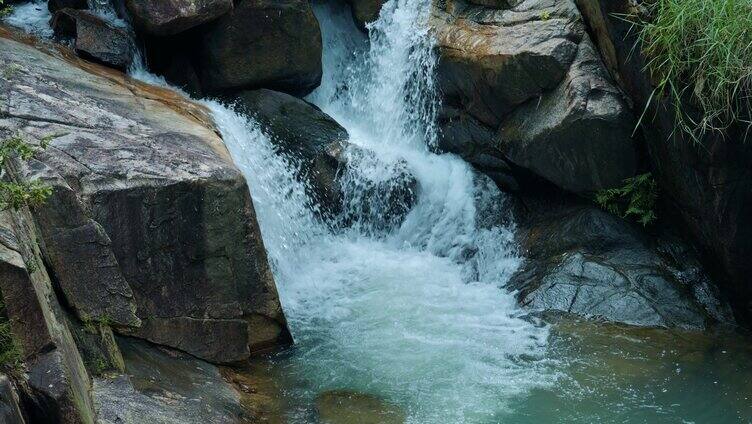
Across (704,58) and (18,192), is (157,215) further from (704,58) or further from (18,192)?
(704,58)

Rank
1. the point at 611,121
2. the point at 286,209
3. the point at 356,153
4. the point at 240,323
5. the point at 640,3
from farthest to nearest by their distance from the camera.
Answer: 1. the point at 356,153
2. the point at 286,209
3. the point at 611,121
4. the point at 640,3
5. the point at 240,323

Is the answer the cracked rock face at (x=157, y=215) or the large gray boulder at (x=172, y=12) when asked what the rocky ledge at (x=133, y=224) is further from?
the large gray boulder at (x=172, y=12)

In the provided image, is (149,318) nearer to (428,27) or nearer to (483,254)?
(483,254)

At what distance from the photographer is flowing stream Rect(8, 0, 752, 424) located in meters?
5.53

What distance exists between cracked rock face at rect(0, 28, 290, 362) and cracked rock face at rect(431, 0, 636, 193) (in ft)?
8.93

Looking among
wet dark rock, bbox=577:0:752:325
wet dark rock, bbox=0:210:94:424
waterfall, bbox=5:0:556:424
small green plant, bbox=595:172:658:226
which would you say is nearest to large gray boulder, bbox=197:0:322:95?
waterfall, bbox=5:0:556:424

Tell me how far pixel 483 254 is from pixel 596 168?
4.28ft

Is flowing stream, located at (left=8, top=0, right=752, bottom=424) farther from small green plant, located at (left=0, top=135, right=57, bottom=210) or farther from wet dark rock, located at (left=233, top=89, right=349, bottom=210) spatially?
small green plant, located at (left=0, top=135, right=57, bottom=210)

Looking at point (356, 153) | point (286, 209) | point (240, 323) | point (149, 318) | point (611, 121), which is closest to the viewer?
point (149, 318)

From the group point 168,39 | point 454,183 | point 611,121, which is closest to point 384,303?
point 454,183

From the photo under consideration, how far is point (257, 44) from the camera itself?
27.6ft

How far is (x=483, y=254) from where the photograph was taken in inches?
302

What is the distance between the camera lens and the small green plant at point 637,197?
6.91 m

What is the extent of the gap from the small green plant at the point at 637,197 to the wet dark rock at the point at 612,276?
0.15 metres
